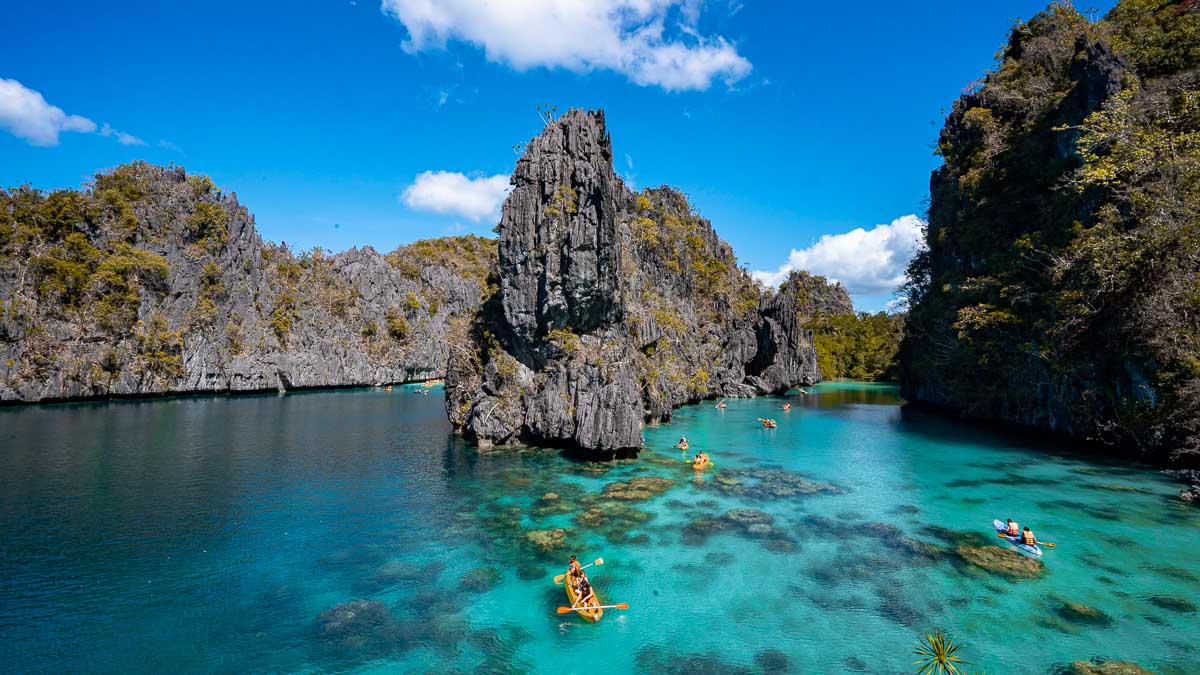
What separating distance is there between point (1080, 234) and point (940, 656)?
1203 inches

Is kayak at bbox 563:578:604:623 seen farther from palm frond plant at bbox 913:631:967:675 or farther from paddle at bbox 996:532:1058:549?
paddle at bbox 996:532:1058:549

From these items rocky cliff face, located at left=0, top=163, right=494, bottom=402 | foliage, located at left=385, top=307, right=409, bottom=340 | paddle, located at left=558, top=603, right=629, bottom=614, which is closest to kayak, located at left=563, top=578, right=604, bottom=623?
paddle, located at left=558, top=603, right=629, bottom=614

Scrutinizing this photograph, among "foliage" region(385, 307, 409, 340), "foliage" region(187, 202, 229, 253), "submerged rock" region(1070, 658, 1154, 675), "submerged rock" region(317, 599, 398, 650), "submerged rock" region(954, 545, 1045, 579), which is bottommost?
"submerged rock" region(317, 599, 398, 650)

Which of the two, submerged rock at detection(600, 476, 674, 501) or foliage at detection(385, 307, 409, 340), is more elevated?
foliage at detection(385, 307, 409, 340)

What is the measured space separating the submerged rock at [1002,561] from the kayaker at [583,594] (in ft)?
42.3

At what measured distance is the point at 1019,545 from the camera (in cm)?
1752

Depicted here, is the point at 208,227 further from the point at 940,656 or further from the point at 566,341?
the point at 940,656

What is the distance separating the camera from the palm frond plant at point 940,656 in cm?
1082

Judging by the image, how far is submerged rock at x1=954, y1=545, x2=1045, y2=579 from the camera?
628 inches

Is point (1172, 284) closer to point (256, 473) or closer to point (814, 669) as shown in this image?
point (814, 669)

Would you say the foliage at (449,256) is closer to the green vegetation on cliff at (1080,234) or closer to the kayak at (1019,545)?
the green vegetation on cliff at (1080,234)

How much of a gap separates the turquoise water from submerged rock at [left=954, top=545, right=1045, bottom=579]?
10 cm

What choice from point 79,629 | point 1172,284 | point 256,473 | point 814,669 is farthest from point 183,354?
point 1172,284

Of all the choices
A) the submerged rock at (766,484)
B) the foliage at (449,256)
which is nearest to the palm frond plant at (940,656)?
the submerged rock at (766,484)
